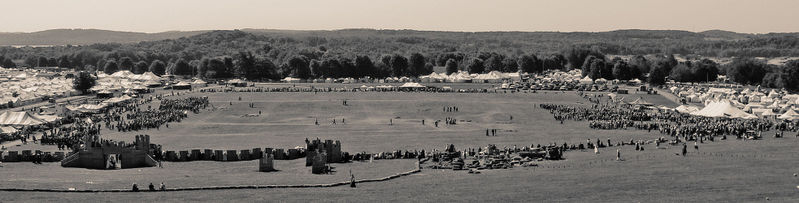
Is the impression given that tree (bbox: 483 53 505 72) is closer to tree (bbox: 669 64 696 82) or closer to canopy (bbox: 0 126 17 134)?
tree (bbox: 669 64 696 82)

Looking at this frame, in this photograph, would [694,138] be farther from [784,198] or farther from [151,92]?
[151,92]

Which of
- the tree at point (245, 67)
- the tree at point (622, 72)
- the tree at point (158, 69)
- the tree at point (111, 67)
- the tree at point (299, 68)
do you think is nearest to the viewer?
the tree at point (622, 72)

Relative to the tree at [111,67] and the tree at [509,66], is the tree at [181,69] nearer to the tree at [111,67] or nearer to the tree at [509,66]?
the tree at [111,67]

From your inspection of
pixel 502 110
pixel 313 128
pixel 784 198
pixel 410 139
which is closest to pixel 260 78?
pixel 502 110

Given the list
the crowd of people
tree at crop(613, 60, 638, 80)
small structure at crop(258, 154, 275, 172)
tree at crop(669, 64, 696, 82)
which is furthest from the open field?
tree at crop(669, 64, 696, 82)

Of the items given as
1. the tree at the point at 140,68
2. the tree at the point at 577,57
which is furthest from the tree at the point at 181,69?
the tree at the point at 577,57

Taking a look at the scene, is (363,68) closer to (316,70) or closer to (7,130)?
(316,70)
